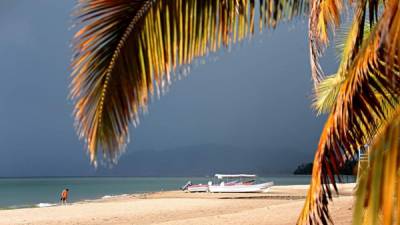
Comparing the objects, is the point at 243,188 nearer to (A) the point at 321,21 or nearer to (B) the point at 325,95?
(B) the point at 325,95

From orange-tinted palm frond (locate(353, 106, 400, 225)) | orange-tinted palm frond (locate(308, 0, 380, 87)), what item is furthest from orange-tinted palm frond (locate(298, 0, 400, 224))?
orange-tinted palm frond (locate(353, 106, 400, 225))

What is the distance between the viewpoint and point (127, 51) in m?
2.80

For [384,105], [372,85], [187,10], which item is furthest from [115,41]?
[384,105]

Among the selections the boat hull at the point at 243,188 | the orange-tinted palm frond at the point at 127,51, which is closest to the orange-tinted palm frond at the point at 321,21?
the orange-tinted palm frond at the point at 127,51

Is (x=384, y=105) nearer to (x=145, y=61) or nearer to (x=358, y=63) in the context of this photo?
(x=358, y=63)

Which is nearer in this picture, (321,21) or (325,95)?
(321,21)

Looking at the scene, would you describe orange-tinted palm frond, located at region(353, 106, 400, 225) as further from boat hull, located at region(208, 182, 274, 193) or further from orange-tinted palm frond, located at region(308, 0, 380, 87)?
boat hull, located at region(208, 182, 274, 193)

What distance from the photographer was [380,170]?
58.4 inches

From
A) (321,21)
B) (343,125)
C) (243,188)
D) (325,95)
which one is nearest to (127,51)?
(343,125)

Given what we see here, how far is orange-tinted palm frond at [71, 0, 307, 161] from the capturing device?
2695mm

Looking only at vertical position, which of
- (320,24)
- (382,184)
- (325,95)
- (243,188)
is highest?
(325,95)

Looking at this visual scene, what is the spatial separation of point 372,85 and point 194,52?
1.02 meters

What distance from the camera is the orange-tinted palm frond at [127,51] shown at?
2.70 meters

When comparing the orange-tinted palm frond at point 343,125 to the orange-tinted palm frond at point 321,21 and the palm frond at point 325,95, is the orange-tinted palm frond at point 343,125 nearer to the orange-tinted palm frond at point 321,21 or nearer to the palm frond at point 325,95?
the orange-tinted palm frond at point 321,21
